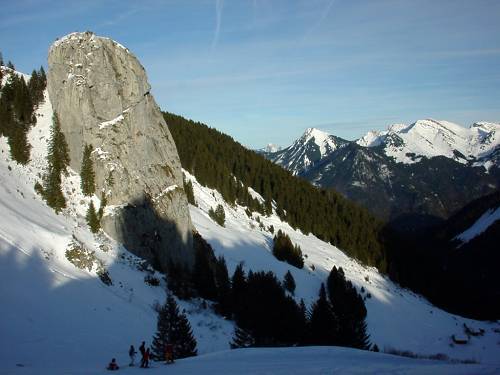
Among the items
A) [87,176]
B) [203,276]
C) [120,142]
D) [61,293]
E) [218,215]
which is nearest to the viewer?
[61,293]

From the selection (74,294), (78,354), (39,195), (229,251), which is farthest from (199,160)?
(78,354)

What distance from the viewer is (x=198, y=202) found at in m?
65.3

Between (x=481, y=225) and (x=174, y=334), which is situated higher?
(x=481, y=225)

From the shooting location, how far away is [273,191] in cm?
9288

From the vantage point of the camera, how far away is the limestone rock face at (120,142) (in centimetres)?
3994

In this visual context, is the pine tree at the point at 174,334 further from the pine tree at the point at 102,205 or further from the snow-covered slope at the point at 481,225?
the snow-covered slope at the point at 481,225

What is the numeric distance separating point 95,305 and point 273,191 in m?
67.2

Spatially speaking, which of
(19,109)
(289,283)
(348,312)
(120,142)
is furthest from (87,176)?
(348,312)

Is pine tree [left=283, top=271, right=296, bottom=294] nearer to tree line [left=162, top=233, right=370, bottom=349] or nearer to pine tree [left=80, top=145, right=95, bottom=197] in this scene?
tree line [left=162, top=233, right=370, bottom=349]

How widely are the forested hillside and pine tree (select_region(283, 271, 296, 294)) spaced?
26515 millimetres

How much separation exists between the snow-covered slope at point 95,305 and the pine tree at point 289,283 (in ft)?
3.83

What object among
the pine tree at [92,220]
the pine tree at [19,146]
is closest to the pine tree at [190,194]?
the pine tree at [19,146]

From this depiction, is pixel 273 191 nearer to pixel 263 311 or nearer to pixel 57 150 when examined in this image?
pixel 57 150

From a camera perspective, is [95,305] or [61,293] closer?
[61,293]
